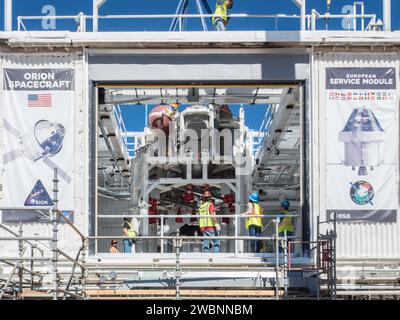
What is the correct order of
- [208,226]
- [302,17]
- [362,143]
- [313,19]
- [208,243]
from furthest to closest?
1. [208,243]
2. [208,226]
3. [313,19]
4. [302,17]
5. [362,143]

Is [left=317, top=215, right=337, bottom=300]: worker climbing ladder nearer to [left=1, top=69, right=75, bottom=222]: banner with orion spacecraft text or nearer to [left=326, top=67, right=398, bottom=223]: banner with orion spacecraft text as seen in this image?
[left=326, top=67, right=398, bottom=223]: banner with orion spacecraft text

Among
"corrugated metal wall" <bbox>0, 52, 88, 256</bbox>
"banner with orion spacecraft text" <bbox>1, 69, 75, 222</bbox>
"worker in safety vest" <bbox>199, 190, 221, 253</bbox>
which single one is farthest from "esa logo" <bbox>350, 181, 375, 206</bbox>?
"banner with orion spacecraft text" <bbox>1, 69, 75, 222</bbox>

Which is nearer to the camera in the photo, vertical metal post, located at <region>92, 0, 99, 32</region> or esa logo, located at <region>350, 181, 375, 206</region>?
esa logo, located at <region>350, 181, 375, 206</region>

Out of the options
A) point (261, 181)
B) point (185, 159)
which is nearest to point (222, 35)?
point (185, 159)

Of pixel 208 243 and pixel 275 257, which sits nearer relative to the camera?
pixel 275 257

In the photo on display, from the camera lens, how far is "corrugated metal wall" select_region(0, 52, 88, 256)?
2411 centimetres

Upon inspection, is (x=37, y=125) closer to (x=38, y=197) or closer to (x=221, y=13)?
(x=38, y=197)

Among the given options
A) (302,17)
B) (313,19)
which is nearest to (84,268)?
(302,17)

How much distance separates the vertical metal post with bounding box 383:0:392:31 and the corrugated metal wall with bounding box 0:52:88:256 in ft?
25.3

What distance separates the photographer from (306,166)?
24.7m

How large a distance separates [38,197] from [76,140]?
1708 mm

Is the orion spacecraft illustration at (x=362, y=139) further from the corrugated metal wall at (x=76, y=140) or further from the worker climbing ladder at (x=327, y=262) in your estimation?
the corrugated metal wall at (x=76, y=140)

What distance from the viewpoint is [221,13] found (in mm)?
27250
